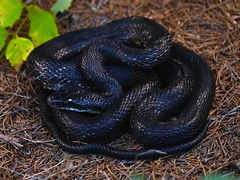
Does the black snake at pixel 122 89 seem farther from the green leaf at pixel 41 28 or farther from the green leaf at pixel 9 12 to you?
the green leaf at pixel 9 12

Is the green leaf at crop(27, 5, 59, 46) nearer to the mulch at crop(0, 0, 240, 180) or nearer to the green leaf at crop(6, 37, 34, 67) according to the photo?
the green leaf at crop(6, 37, 34, 67)

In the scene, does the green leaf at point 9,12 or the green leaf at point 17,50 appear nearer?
the green leaf at point 17,50

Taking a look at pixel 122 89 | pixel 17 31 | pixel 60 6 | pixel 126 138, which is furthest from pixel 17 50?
pixel 126 138

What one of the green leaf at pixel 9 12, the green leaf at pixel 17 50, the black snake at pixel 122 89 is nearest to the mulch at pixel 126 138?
the black snake at pixel 122 89

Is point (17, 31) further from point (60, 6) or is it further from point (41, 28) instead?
point (60, 6)

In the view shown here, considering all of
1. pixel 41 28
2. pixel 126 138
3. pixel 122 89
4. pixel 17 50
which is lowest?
pixel 126 138

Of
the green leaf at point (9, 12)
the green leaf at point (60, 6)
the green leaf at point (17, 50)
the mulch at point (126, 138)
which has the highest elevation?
the green leaf at point (9, 12)
